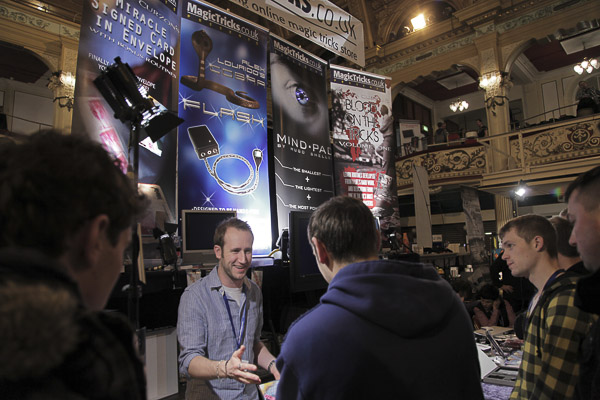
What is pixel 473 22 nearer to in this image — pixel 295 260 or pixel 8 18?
pixel 295 260

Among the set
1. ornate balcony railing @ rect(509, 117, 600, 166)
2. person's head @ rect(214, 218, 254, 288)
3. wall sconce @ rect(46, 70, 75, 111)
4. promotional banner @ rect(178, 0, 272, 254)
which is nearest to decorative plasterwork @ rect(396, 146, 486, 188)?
ornate balcony railing @ rect(509, 117, 600, 166)

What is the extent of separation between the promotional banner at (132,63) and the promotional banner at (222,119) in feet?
0.54

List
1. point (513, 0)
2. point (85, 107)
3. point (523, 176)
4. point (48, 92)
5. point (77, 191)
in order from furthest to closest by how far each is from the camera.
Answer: point (48, 92)
point (513, 0)
point (523, 176)
point (85, 107)
point (77, 191)

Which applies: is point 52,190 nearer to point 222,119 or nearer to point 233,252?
point 233,252

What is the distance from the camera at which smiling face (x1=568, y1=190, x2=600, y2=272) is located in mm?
1281

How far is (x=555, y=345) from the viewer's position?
5.05 feet

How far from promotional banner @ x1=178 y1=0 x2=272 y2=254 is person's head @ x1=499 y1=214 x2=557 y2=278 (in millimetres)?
2463

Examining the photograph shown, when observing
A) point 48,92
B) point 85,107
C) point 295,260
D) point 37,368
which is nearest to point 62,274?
point 37,368

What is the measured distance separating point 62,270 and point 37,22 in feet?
35.0

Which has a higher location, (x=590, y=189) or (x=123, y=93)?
(x=123, y=93)

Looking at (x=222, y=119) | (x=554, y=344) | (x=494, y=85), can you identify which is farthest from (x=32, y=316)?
(x=494, y=85)

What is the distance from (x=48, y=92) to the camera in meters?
12.6

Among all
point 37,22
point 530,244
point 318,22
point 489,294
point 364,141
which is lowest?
point 489,294

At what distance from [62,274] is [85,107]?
2.74 m
